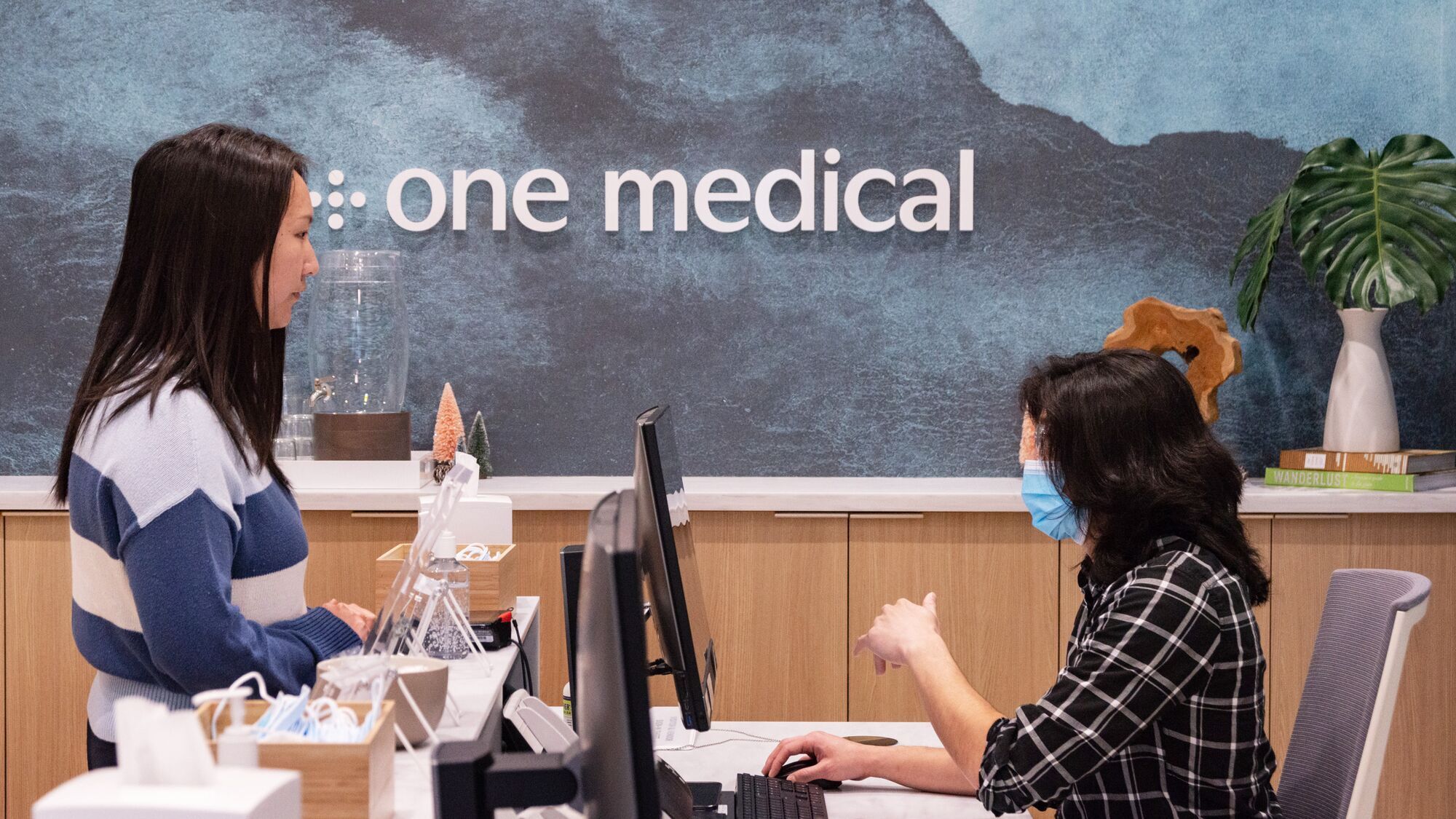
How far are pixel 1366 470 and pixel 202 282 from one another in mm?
3079

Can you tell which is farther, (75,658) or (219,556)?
(75,658)

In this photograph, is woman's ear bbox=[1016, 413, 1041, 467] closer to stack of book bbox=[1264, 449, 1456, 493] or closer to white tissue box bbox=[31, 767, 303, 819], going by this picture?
stack of book bbox=[1264, 449, 1456, 493]

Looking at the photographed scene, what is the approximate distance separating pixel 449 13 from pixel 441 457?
1.38 meters

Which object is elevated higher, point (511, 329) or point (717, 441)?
point (511, 329)

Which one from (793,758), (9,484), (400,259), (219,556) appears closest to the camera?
(219,556)

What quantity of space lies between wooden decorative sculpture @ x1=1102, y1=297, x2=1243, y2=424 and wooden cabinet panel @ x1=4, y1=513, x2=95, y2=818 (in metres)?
2.93

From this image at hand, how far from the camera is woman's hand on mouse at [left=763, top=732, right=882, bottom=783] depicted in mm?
1816

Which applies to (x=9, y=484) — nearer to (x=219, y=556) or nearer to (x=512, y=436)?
(x=512, y=436)

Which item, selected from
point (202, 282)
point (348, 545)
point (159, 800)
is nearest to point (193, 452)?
point (202, 282)

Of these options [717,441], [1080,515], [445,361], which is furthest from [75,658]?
[1080,515]

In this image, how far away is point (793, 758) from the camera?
1983mm

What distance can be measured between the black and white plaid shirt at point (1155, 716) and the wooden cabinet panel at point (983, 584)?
1.67 metres

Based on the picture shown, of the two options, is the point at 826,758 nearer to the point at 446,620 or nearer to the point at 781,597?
the point at 446,620

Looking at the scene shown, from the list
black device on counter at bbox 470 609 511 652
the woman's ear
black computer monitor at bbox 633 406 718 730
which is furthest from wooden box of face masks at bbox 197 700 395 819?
the woman's ear
